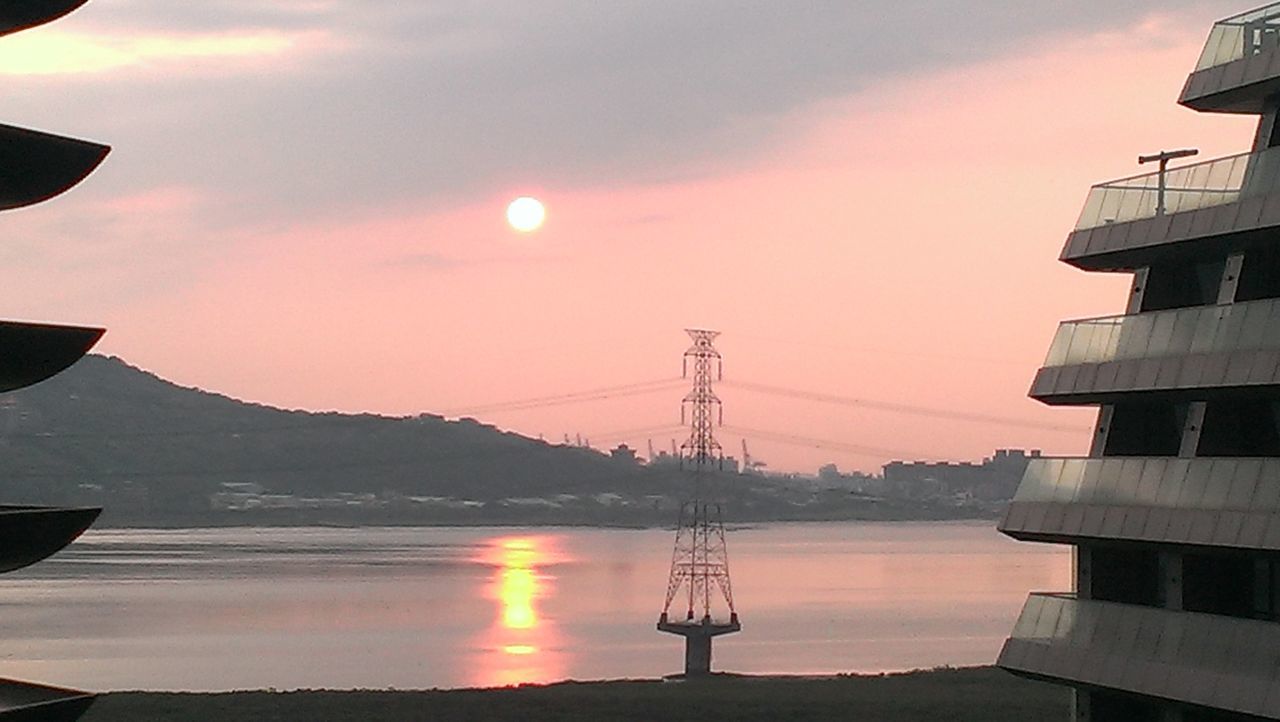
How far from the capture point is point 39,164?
912 inches

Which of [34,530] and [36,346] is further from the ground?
[36,346]

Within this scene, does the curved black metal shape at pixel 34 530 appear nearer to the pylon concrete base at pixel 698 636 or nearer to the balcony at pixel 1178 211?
the balcony at pixel 1178 211

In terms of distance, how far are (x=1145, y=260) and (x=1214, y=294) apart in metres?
1.60

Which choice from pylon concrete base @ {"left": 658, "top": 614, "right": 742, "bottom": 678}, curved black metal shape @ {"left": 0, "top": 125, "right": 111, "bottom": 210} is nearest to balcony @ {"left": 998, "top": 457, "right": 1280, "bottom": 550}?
curved black metal shape @ {"left": 0, "top": 125, "right": 111, "bottom": 210}

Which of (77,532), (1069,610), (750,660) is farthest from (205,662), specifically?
(77,532)

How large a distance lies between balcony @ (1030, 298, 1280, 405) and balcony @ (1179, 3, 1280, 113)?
13.9ft

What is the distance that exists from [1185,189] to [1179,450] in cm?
561

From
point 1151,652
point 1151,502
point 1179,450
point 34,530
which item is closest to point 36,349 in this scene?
point 34,530

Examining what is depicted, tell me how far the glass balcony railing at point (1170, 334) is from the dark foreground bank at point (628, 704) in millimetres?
22225

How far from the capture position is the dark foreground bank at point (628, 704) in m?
65.6

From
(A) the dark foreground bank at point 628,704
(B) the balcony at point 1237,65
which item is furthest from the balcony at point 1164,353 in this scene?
(A) the dark foreground bank at point 628,704

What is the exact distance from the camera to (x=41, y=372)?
23.9 metres

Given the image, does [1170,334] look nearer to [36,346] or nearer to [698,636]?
[36,346]

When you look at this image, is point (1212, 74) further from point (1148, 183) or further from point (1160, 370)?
point (1160, 370)
